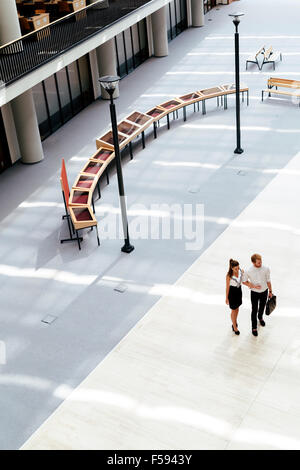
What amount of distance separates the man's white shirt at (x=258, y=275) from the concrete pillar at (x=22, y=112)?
10.4 m

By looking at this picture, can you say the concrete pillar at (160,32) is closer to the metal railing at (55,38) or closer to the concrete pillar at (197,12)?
the metal railing at (55,38)

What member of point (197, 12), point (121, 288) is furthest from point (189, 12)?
point (121, 288)

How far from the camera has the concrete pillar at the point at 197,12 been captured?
3111cm

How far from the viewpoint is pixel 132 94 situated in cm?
2383

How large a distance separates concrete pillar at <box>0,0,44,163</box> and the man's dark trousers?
1019cm

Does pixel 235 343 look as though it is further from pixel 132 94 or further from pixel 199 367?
pixel 132 94

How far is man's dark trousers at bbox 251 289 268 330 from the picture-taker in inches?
411

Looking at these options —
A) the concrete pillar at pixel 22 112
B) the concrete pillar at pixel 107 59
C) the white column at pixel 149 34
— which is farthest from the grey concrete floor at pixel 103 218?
the white column at pixel 149 34

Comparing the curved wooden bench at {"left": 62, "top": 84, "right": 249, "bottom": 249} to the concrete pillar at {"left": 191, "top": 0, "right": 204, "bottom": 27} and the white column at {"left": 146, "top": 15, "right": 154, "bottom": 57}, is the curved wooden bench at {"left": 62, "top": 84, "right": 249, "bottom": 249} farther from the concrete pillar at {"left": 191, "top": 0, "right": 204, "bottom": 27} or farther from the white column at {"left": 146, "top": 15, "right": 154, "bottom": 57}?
the concrete pillar at {"left": 191, "top": 0, "right": 204, "bottom": 27}

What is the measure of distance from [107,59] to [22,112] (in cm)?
621

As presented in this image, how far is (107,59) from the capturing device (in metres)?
23.2

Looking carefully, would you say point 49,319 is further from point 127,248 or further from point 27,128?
point 27,128

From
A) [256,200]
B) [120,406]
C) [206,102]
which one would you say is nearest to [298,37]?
[206,102]

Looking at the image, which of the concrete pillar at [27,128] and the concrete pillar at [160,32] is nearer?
the concrete pillar at [27,128]
